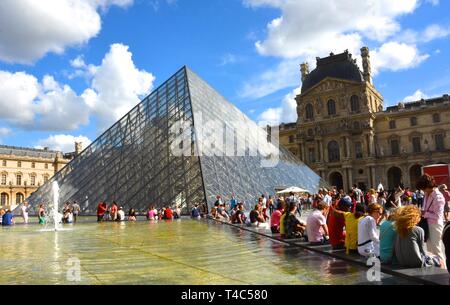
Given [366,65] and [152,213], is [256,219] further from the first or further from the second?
[366,65]

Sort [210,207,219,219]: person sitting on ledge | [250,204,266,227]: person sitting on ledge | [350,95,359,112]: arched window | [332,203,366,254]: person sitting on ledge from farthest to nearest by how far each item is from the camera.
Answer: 1. [350,95,359,112]: arched window
2. [210,207,219,219]: person sitting on ledge
3. [250,204,266,227]: person sitting on ledge
4. [332,203,366,254]: person sitting on ledge

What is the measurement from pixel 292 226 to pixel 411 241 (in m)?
3.57

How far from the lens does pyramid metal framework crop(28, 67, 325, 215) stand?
56.4 ft

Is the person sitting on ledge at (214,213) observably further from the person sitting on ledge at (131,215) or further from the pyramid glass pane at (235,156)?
the person sitting on ledge at (131,215)

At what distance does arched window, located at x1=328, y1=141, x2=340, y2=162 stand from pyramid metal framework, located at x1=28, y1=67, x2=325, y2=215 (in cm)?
2862

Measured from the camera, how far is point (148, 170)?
18.3 meters

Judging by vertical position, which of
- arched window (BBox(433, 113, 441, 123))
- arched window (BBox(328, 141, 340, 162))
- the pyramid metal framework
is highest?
arched window (BBox(433, 113, 441, 123))

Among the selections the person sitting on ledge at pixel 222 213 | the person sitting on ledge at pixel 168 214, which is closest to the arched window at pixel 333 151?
the person sitting on ledge at pixel 222 213

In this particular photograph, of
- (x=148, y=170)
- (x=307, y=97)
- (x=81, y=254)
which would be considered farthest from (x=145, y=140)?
(x=307, y=97)

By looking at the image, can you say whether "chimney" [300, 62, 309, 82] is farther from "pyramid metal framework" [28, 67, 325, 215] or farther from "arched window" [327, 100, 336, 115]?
"pyramid metal framework" [28, 67, 325, 215]

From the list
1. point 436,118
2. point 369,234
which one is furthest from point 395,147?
point 369,234

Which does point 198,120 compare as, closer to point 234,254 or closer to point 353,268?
point 234,254

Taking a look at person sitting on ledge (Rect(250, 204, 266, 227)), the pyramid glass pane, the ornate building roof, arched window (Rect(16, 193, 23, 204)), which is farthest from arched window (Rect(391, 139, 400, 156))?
arched window (Rect(16, 193, 23, 204))
